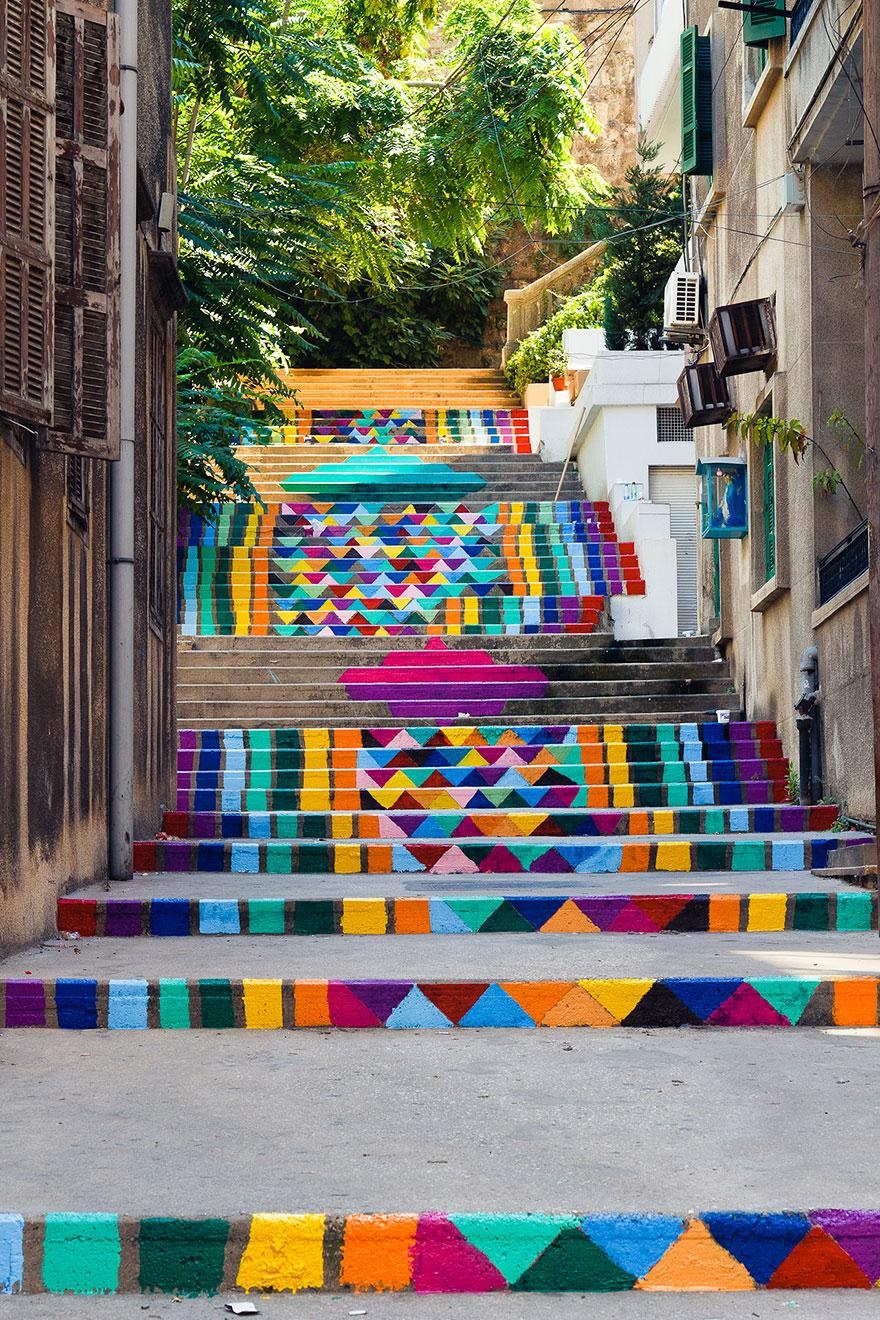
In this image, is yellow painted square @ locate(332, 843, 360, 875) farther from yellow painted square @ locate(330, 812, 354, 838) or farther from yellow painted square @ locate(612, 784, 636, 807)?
yellow painted square @ locate(612, 784, 636, 807)

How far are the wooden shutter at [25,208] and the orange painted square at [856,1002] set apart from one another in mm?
3272

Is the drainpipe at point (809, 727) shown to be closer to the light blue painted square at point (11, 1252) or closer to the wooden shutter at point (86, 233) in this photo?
the wooden shutter at point (86, 233)

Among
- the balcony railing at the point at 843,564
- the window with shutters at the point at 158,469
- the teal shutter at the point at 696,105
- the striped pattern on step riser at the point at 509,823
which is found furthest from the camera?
the teal shutter at the point at 696,105

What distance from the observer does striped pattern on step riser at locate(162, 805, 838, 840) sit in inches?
377

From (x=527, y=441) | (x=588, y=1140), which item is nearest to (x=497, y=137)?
(x=527, y=441)

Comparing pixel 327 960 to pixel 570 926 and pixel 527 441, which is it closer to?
pixel 570 926

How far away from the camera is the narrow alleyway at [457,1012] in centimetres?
331

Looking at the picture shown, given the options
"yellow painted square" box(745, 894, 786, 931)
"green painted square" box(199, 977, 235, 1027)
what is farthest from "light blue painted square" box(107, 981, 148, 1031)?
"yellow painted square" box(745, 894, 786, 931)

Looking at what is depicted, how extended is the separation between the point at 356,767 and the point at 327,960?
210 inches

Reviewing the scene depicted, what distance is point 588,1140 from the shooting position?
3.89 m

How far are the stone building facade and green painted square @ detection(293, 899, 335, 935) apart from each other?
3.10 feet

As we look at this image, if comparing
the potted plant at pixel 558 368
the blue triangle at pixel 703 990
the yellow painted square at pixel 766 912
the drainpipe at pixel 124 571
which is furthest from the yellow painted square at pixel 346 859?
the potted plant at pixel 558 368

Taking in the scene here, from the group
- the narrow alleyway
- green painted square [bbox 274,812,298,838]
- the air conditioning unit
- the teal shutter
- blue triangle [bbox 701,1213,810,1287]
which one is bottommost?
blue triangle [bbox 701,1213,810,1287]

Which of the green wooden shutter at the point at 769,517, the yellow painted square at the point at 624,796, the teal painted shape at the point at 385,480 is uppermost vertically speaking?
the teal painted shape at the point at 385,480
